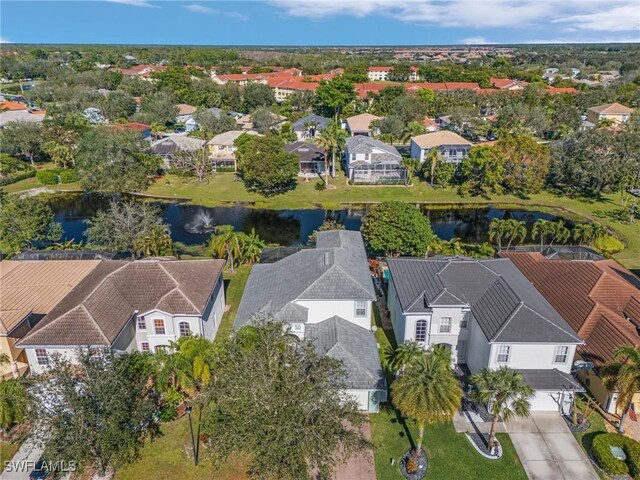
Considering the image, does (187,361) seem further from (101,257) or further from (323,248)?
(101,257)

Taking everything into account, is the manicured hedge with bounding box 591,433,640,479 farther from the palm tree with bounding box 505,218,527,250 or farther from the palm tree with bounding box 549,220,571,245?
the palm tree with bounding box 549,220,571,245

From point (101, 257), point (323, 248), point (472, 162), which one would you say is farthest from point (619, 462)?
point (472, 162)

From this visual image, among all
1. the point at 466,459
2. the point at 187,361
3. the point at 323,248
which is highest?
the point at 323,248

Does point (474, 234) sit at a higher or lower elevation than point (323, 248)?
lower

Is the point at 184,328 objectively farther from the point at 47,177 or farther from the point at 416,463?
the point at 47,177

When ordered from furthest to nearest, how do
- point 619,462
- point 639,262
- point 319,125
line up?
1. point 319,125
2. point 639,262
3. point 619,462

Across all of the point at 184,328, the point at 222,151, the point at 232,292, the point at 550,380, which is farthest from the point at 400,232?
the point at 222,151

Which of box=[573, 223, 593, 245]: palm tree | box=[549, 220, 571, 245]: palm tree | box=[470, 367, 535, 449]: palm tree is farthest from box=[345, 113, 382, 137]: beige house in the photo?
box=[470, 367, 535, 449]: palm tree
